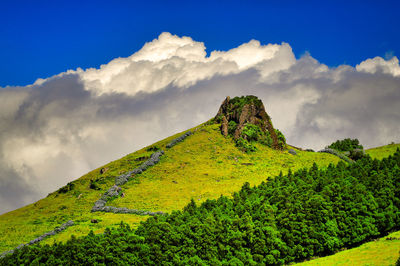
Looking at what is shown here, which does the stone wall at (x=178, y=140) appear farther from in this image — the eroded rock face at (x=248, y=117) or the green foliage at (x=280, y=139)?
the green foliage at (x=280, y=139)

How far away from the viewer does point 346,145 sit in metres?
155

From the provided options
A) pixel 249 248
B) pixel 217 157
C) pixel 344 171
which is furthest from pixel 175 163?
pixel 249 248

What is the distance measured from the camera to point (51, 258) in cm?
5769

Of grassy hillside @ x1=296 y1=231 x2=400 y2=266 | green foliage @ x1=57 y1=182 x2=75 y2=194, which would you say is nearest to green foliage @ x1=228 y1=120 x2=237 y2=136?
green foliage @ x1=57 y1=182 x2=75 y2=194

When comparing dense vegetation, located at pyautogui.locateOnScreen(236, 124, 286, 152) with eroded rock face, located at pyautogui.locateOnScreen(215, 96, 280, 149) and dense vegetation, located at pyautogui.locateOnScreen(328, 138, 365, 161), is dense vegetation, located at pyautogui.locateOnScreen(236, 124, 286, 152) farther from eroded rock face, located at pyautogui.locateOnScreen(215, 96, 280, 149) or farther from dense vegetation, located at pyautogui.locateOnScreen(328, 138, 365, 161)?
dense vegetation, located at pyautogui.locateOnScreen(328, 138, 365, 161)

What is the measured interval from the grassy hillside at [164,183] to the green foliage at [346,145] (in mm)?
23247

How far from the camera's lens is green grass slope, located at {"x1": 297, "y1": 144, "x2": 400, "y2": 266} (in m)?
55.8

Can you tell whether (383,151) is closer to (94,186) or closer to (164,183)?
(164,183)

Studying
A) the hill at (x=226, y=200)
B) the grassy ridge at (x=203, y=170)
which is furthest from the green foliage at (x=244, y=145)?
the grassy ridge at (x=203, y=170)

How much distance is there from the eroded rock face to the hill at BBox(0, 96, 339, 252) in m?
4.00

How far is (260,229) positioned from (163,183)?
167ft

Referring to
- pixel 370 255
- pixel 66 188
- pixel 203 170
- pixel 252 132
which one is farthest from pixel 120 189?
pixel 370 255

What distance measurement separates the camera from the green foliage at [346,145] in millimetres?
154038

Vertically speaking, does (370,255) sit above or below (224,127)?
below
